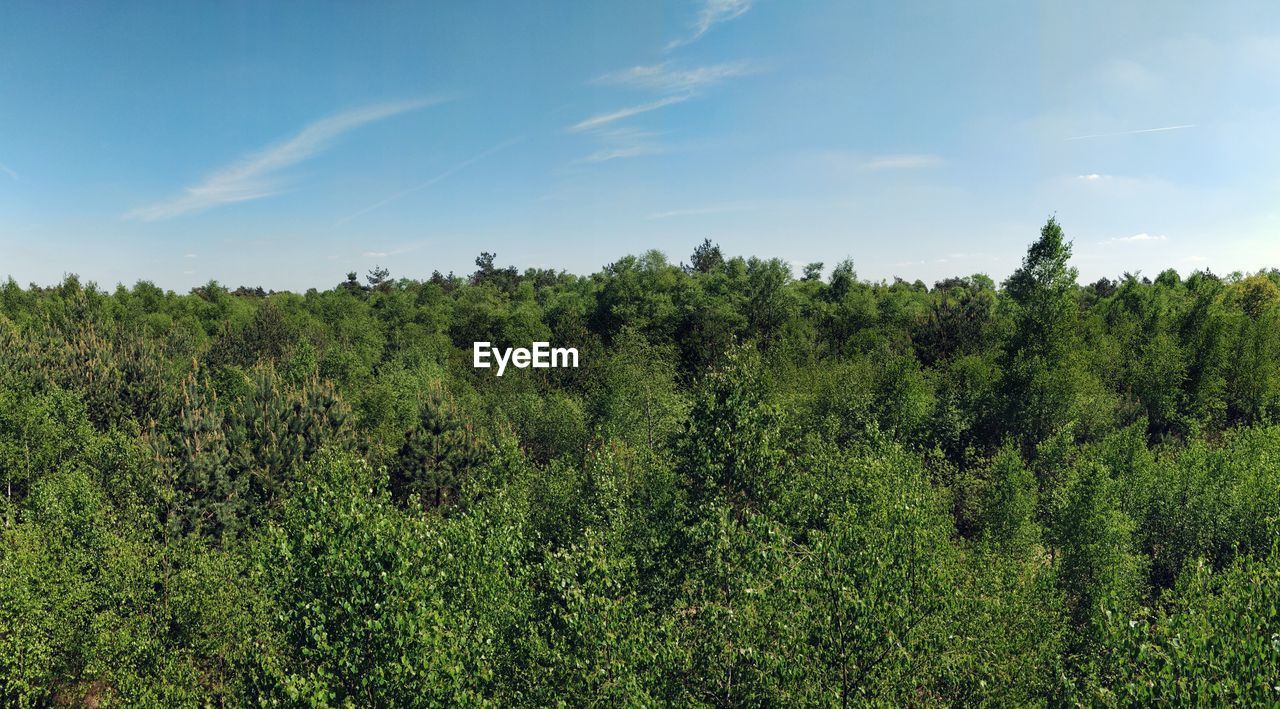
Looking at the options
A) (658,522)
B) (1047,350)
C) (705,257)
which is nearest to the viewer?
(658,522)

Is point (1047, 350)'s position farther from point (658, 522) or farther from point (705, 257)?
point (705, 257)

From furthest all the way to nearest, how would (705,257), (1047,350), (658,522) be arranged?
(705,257) → (1047,350) → (658,522)

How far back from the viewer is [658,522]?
25.2m

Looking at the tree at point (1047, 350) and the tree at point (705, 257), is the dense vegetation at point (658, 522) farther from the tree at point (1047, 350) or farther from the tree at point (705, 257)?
the tree at point (705, 257)

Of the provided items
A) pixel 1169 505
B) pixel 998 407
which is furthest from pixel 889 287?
pixel 1169 505

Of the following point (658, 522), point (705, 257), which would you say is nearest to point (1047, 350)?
point (658, 522)

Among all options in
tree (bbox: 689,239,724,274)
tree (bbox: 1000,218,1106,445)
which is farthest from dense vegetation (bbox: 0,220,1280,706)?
tree (bbox: 689,239,724,274)

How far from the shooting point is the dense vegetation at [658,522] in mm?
15000

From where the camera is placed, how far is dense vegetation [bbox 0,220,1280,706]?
1500cm

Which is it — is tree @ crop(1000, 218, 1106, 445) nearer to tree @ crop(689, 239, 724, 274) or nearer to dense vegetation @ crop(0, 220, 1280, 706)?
dense vegetation @ crop(0, 220, 1280, 706)

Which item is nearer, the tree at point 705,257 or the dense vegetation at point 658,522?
the dense vegetation at point 658,522

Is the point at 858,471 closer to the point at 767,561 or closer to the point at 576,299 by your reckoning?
the point at 767,561

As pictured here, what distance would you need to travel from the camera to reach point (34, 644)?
70.2ft

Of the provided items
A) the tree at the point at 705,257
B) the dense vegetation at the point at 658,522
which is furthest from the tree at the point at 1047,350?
the tree at the point at 705,257
